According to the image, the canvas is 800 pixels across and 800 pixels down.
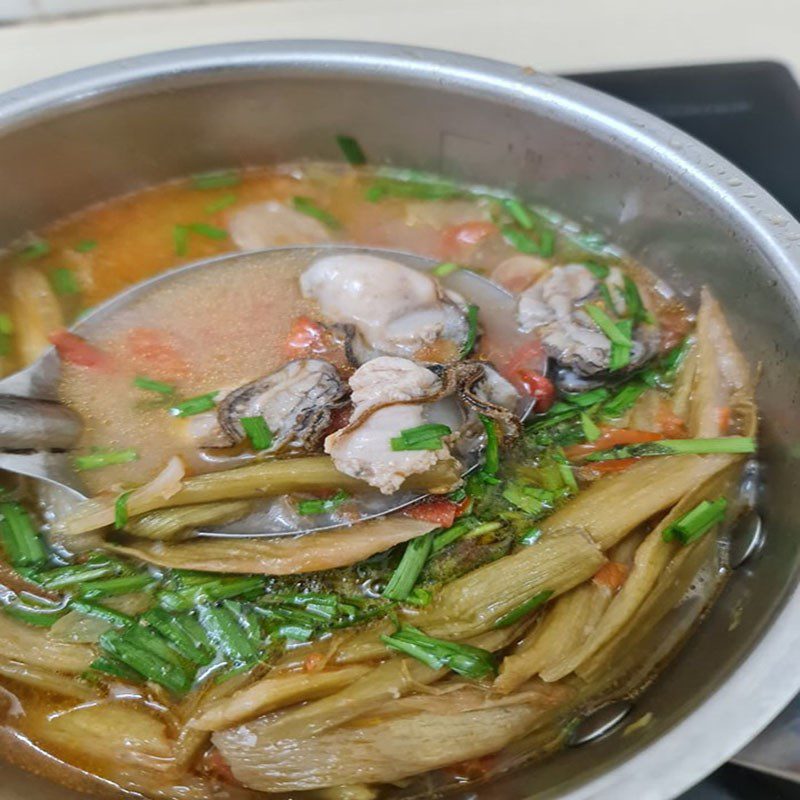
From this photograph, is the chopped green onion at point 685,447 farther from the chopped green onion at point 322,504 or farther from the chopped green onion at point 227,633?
the chopped green onion at point 227,633

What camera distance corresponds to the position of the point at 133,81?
6.13 ft

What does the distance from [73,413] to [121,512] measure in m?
0.35

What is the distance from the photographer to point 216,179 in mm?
2170

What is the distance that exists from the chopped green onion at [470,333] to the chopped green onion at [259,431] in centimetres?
47

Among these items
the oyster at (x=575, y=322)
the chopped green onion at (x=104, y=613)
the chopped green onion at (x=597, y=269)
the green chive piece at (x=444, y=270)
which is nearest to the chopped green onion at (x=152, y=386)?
the chopped green onion at (x=104, y=613)

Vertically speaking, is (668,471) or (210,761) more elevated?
(668,471)

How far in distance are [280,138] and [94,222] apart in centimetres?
58

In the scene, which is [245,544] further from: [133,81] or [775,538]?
[133,81]

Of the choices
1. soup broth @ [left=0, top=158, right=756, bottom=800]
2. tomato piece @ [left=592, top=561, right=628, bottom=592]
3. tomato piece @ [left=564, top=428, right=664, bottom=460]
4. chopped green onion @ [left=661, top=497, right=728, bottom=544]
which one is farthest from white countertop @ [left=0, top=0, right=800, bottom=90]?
tomato piece @ [left=592, top=561, right=628, bottom=592]

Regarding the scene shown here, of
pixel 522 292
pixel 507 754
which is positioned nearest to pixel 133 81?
pixel 522 292

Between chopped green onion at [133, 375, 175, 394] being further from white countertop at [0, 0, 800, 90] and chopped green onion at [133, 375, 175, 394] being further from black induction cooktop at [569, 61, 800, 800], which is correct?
black induction cooktop at [569, 61, 800, 800]

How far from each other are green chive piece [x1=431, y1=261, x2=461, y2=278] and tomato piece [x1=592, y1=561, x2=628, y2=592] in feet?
2.85

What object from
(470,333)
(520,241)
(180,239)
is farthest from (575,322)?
(180,239)

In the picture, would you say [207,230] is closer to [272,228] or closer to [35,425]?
[272,228]
